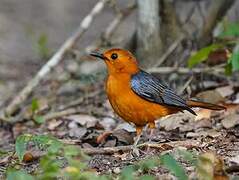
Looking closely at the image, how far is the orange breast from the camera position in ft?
20.3

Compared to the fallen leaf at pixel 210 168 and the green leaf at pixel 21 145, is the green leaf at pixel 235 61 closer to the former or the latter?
the fallen leaf at pixel 210 168

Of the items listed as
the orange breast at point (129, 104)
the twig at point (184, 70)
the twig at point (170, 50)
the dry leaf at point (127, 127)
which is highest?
the twig at point (170, 50)

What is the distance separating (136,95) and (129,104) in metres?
0.15

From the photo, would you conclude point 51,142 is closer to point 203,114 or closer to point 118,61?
point 118,61

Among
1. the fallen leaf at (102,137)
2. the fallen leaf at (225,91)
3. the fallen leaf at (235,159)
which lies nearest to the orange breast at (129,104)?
the fallen leaf at (102,137)

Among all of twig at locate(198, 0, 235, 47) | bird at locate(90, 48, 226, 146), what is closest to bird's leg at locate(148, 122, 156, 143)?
bird at locate(90, 48, 226, 146)

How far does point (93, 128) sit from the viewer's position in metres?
7.45

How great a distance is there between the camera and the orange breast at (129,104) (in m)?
6.20

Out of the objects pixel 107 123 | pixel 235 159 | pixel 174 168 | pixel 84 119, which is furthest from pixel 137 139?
pixel 174 168

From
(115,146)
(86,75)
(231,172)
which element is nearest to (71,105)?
(86,75)

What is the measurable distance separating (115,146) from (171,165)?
218 cm

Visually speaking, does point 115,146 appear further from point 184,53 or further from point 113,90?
point 184,53

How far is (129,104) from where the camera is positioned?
619 cm

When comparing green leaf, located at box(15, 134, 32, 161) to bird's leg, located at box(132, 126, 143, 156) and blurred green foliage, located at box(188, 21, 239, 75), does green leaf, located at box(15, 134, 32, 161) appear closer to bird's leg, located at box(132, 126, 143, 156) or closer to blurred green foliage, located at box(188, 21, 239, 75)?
bird's leg, located at box(132, 126, 143, 156)
